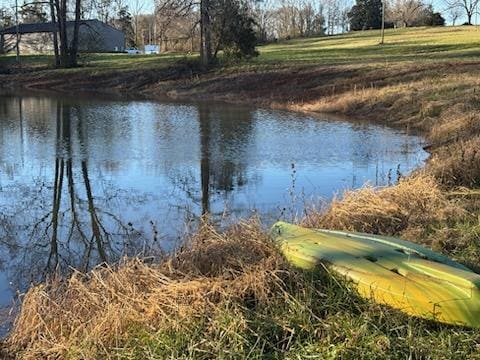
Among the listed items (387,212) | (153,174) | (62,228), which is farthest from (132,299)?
(153,174)

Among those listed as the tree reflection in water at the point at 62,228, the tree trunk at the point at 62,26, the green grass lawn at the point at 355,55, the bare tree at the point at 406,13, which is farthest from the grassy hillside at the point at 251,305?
the bare tree at the point at 406,13

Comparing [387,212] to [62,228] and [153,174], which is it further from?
[153,174]

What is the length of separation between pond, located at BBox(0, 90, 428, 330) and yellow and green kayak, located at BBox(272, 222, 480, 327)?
1353mm

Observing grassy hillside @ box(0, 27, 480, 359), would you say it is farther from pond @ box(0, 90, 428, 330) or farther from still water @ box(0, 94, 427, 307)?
still water @ box(0, 94, 427, 307)

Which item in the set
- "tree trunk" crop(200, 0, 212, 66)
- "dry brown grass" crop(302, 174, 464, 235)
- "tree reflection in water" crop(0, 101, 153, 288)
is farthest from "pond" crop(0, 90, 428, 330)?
"tree trunk" crop(200, 0, 212, 66)

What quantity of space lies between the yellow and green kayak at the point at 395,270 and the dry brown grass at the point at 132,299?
1.41 ft

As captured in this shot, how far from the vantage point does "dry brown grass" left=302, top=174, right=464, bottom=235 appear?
6.55m

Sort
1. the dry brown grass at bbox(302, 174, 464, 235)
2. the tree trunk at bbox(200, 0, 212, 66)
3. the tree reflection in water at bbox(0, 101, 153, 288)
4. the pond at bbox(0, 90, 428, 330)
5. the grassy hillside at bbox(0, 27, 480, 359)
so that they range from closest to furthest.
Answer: the grassy hillside at bbox(0, 27, 480, 359)
the tree reflection in water at bbox(0, 101, 153, 288)
the dry brown grass at bbox(302, 174, 464, 235)
the pond at bbox(0, 90, 428, 330)
the tree trunk at bbox(200, 0, 212, 66)

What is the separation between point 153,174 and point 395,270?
696cm

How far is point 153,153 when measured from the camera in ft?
43.2

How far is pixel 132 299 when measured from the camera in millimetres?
4070

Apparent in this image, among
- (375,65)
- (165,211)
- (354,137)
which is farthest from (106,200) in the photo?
(375,65)

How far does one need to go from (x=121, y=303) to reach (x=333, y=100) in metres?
19.4

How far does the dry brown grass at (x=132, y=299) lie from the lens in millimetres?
3877
